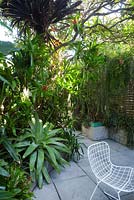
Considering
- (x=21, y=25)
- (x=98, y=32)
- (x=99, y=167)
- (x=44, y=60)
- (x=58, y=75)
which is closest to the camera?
(x=99, y=167)

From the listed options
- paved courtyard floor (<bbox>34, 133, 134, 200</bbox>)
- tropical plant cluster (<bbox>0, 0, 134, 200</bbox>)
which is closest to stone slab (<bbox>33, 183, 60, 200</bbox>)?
paved courtyard floor (<bbox>34, 133, 134, 200</bbox>)

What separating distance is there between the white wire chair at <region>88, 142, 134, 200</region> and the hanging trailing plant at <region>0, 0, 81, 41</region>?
1.99m

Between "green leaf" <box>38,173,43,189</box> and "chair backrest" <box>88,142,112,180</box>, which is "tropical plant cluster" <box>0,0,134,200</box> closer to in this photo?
"green leaf" <box>38,173,43,189</box>

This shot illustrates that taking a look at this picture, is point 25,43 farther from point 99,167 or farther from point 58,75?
point 99,167

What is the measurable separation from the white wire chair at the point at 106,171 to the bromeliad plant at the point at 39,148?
69 cm

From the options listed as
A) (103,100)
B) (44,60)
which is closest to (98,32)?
(103,100)

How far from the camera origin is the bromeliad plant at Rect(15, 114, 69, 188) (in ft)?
9.57

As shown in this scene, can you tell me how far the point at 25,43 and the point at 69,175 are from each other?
86.8 inches

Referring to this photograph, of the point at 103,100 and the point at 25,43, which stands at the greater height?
the point at 25,43

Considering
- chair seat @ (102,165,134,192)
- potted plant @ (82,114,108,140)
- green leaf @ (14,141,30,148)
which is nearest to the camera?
chair seat @ (102,165,134,192)

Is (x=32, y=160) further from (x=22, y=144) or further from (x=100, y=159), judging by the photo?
(x=100, y=159)

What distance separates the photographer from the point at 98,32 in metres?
5.78

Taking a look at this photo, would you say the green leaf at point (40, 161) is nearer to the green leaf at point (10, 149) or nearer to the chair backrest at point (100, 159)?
the green leaf at point (10, 149)

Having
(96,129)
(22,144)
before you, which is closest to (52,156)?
(22,144)
